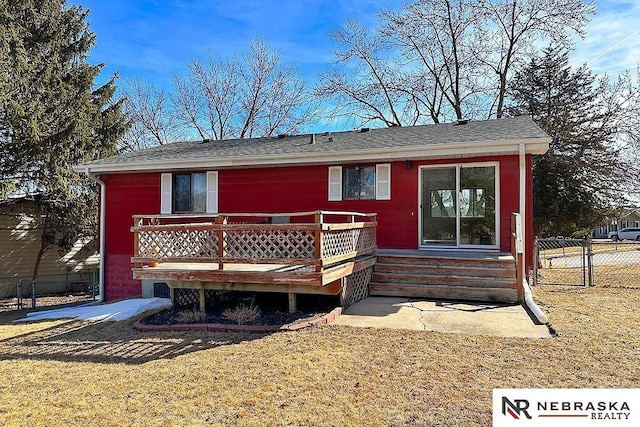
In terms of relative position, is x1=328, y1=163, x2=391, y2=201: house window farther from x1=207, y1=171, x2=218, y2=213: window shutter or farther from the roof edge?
x1=207, y1=171, x2=218, y2=213: window shutter

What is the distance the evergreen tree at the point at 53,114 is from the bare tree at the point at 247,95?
8482 mm

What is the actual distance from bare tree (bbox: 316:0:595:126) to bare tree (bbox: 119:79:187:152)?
967 centimetres

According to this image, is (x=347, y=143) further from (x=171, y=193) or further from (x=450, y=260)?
(x=171, y=193)

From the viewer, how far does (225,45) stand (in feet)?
75.6

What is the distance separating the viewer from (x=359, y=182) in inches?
390

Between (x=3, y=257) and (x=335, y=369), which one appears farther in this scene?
(x=3, y=257)

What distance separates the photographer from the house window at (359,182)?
979cm

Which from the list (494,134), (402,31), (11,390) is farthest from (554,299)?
(402,31)

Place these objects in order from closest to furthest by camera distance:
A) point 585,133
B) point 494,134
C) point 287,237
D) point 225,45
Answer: point 287,237 → point 494,134 → point 585,133 → point 225,45

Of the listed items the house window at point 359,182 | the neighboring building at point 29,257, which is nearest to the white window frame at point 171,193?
the house window at point 359,182

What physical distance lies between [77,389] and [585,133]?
71.6 feet

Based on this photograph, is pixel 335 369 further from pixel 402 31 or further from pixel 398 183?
pixel 402 31

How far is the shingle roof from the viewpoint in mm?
8750

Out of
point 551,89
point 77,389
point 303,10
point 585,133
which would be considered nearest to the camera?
point 77,389
